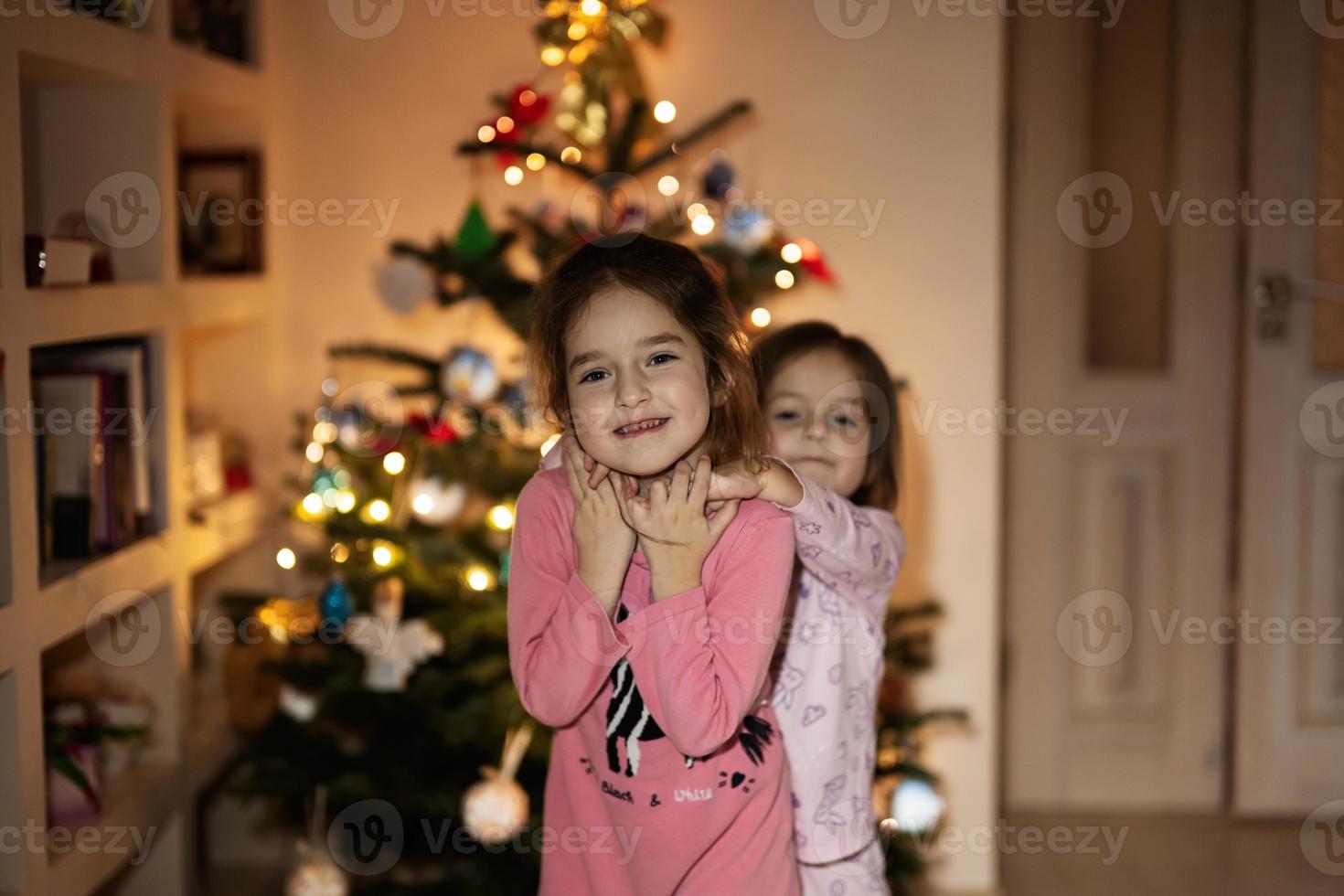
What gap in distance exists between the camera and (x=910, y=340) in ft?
8.31

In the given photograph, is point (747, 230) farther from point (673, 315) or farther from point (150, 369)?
point (150, 369)

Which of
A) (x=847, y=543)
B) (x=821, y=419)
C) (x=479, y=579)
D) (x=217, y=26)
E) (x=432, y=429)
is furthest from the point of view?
(x=217, y=26)

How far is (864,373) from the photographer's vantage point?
1.64 metres

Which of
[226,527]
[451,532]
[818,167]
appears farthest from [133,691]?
[818,167]

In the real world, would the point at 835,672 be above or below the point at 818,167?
below

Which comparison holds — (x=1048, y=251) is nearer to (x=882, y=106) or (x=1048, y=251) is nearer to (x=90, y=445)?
(x=882, y=106)

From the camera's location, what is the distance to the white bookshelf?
1.71 metres

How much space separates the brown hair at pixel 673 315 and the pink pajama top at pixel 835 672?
109mm

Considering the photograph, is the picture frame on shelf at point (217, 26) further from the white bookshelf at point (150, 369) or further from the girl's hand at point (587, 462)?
the girl's hand at point (587, 462)

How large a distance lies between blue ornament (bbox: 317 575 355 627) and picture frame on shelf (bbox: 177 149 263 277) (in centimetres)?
71

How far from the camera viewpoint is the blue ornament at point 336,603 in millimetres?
2180

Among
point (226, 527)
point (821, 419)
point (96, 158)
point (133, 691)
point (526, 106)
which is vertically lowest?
point (133, 691)

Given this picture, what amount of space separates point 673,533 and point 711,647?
121mm

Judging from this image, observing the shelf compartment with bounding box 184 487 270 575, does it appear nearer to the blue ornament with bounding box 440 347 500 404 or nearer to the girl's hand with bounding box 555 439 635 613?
the blue ornament with bounding box 440 347 500 404
